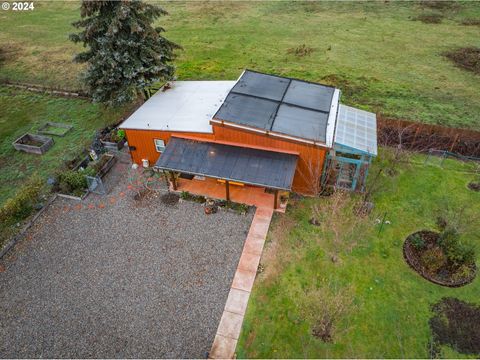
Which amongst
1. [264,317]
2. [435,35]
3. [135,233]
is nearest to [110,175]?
[135,233]

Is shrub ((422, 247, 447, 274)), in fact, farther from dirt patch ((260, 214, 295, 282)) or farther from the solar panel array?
the solar panel array

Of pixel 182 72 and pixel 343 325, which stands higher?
pixel 182 72

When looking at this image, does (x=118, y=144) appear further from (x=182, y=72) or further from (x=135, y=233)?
(x=182, y=72)

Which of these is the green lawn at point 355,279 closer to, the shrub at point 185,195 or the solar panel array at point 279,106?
the solar panel array at point 279,106

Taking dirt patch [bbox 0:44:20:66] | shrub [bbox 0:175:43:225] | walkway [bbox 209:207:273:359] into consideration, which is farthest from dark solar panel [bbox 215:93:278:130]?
dirt patch [bbox 0:44:20:66]

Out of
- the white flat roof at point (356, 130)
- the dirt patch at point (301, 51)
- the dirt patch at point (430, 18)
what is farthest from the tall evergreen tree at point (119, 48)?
the dirt patch at point (430, 18)

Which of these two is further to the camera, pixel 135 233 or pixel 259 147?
pixel 259 147

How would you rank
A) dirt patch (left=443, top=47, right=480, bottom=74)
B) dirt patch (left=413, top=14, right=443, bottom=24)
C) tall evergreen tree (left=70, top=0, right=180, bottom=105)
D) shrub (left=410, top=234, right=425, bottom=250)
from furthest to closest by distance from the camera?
dirt patch (left=413, top=14, right=443, bottom=24) → dirt patch (left=443, top=47, right=480, bottom=74) → tall evergreen tree (left=70, top=0, right=180, bottom=105) → shrub (left=410, top=234, right=425, bottom=250)
